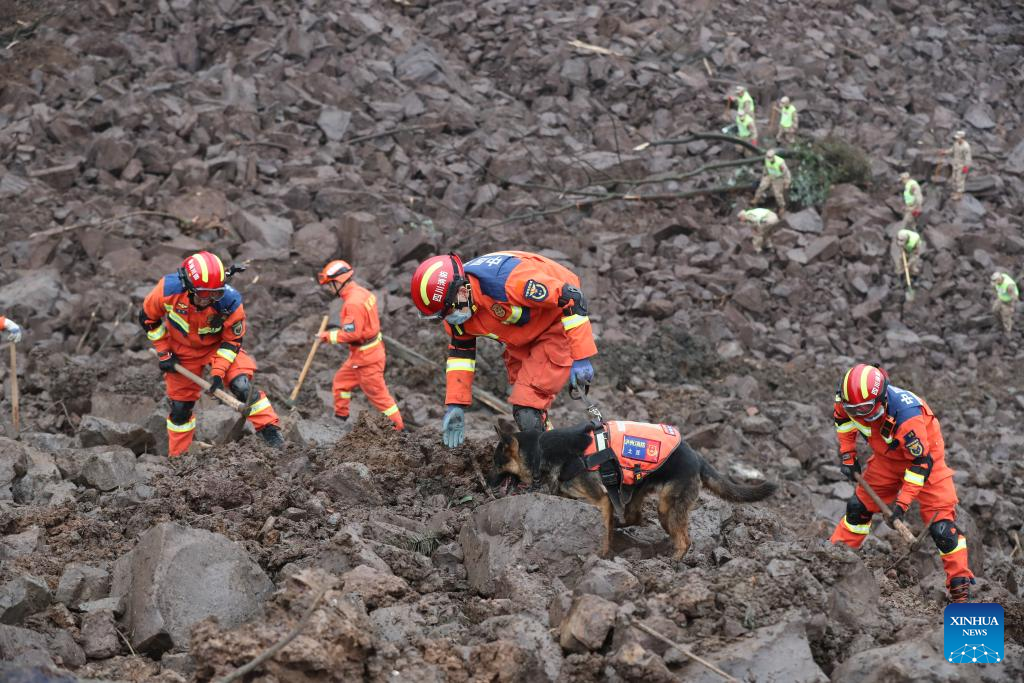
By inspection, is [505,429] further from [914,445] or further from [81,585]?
[914,445]

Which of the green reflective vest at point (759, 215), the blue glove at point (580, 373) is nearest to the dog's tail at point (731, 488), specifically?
the blue glove at point (580, 373)

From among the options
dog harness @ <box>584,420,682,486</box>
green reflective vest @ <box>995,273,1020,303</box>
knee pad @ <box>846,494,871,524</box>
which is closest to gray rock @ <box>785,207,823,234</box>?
green reflective vest @ <box>995,273,1020,303</box>

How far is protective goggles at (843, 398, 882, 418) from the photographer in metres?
7.37

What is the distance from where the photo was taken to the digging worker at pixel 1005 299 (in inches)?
642

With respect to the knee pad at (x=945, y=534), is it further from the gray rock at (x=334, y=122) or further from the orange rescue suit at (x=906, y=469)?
the gray rock at (x=334, y=122)

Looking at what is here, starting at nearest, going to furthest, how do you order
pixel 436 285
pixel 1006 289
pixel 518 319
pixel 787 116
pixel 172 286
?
pixel 436 285 → pixel 518 319 → pixel 172 286 → pixel 1006 289 → pixel 787 116

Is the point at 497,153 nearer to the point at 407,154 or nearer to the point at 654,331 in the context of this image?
the point at 407,154

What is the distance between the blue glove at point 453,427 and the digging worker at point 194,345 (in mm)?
1976

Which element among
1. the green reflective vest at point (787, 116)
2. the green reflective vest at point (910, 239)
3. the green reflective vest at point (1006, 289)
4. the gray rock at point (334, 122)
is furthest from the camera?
the green reflective vest at point (787, 116)

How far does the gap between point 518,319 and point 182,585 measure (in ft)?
9.15

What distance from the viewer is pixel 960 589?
7.30 metres

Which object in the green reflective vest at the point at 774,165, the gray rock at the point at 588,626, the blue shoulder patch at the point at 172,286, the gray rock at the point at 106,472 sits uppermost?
the gray rock at the point at 588,626

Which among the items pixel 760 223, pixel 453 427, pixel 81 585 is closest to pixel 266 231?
pixel 760 223

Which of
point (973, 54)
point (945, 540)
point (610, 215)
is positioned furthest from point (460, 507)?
point (973, 54)
